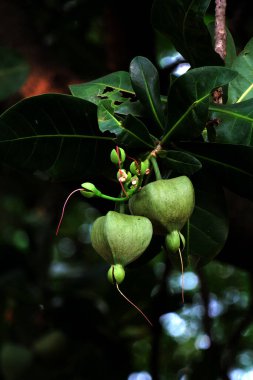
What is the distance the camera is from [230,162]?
0.81m

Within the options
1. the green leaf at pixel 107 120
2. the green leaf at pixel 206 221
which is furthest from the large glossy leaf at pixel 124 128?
the green leaf at pixel 206 221

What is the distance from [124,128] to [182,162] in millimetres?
82

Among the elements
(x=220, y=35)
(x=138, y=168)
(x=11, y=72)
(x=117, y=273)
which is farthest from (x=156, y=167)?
(x=11, y=72)

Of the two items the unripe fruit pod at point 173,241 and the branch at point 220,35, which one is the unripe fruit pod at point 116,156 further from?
the branch at point 220,35

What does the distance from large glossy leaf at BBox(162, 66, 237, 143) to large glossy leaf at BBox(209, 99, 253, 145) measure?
0.04 meters

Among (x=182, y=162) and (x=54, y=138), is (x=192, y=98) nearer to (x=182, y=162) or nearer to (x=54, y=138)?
(x=182, y=162)

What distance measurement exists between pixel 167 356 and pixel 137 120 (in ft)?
6.42

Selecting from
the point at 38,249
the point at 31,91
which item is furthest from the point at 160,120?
the point at 38,249

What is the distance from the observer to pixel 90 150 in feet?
2.79

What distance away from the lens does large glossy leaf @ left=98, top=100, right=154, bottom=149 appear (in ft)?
2.54

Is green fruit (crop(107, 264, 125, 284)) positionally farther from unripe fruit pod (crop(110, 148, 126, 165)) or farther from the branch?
the branch

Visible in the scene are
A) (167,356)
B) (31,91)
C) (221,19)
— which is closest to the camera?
(221,19)

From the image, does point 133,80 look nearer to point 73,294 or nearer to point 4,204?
point 73,294

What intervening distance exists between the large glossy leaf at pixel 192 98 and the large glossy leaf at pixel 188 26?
3.8 inches
